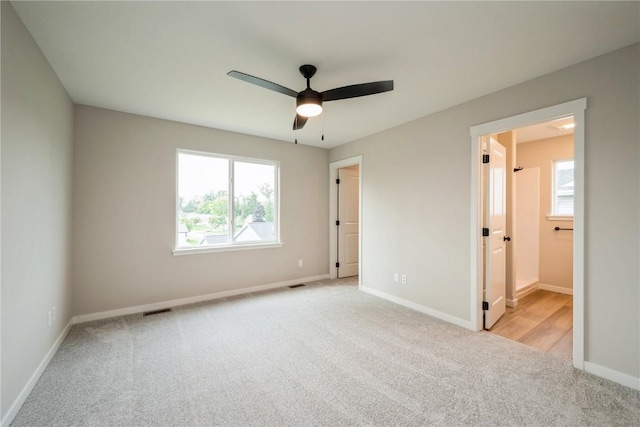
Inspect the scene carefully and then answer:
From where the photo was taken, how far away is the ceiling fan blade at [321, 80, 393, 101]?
2098 millimetres

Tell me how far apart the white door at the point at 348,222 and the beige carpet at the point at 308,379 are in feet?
7.36

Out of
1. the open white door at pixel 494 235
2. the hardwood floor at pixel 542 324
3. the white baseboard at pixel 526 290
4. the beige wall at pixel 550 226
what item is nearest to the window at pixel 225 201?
the open white door at pixel 494 235

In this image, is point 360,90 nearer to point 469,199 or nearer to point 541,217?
point 469,199

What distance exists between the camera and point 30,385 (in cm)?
199

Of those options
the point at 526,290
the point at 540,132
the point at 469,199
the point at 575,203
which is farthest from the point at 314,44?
the point at 526,290

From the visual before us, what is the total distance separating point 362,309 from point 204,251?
242cm

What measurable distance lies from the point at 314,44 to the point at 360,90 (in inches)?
19.0

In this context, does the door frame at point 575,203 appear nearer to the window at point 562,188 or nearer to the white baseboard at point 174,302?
the window at point 562,188

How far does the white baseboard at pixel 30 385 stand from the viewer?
168 cm

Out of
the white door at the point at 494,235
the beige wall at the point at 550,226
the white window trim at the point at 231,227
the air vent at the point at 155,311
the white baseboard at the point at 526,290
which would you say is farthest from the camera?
the beige wall at the point at 550,226

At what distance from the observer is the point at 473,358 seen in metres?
2.46

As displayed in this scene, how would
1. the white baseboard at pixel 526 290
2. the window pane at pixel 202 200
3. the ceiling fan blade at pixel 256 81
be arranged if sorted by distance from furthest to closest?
1. the white baseboard at pixel 526 290
2. the window pane at pixel 202 200
3. the ceiling fan blade at pixel 256 81

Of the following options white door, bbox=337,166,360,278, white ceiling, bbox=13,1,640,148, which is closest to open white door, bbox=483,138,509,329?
white ceiling, bbox=13,1,640,148

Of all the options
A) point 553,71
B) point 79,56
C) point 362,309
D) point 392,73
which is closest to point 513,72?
point 553,71
